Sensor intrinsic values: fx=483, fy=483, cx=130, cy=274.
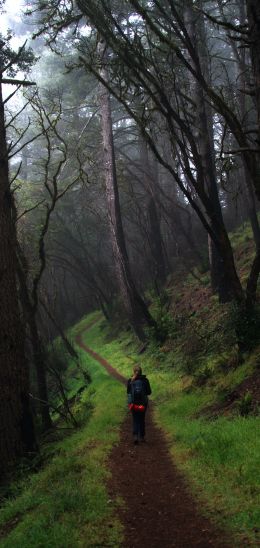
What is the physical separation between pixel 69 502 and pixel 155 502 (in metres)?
1.10

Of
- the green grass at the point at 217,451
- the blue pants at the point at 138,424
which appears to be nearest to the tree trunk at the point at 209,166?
the green grass at the point at 217,451

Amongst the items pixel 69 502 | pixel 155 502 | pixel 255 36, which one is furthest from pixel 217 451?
pixel 255 36

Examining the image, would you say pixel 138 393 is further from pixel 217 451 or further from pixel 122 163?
pixel 122 163

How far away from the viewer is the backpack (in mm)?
9461

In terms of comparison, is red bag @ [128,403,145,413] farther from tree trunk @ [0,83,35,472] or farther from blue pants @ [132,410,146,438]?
tree trunk @ [0,83,35,472]

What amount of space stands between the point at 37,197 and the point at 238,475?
24194 millimetres

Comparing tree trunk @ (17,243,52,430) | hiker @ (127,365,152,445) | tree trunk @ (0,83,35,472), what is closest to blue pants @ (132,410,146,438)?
hiker @ (127,365,152,445)

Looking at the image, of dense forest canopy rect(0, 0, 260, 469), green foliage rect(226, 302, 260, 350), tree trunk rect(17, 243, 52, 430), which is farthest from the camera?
tree trunk rect(17, 243, 52, 430)

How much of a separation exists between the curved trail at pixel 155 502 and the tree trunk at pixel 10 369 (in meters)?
1.80

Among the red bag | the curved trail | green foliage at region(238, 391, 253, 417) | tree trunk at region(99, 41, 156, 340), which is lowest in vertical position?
the curved trail

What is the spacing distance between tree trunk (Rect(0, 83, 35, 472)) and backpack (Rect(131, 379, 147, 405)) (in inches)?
80.6

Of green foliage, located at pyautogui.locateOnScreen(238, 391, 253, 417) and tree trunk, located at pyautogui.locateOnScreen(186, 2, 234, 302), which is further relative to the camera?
tree trunk, located at pyautogui.locateOnScreen(186, 2, 234, 302)

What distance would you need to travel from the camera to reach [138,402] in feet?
30.9

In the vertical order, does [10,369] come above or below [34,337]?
below
